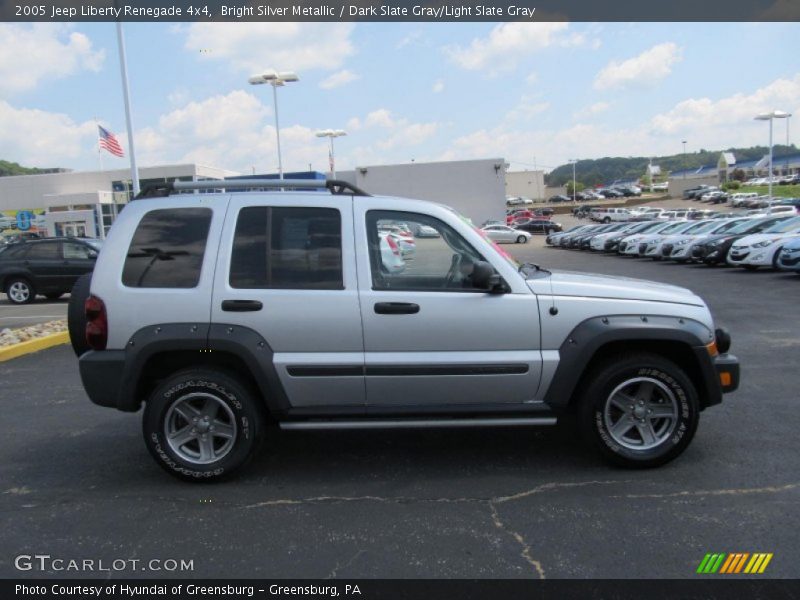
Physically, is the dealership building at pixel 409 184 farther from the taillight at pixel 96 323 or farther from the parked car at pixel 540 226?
the taillight at pixel 96 323

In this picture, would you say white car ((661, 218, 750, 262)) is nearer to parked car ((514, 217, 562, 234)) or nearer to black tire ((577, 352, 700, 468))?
black tire ((577, 352, 700, 468))

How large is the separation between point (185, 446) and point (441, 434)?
2.01 meters

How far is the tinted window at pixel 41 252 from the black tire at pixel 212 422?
555 inches

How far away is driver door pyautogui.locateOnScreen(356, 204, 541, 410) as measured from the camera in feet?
13.6

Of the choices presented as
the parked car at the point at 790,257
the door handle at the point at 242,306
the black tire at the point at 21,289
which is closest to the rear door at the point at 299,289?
the door handle at the point at 242,306

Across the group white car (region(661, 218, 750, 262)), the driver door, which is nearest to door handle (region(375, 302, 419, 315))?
the driver door

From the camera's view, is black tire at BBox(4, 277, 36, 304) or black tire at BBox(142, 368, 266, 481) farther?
black tire at BBox(4, 277, 36, 304)

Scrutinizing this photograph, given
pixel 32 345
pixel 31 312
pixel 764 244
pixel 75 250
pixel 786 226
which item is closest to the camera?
pixel 32 345

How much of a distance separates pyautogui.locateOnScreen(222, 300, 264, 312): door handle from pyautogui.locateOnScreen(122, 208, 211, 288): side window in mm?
281

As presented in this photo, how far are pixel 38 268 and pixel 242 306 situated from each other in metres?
14.6

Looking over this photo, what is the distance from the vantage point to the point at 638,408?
4305mm

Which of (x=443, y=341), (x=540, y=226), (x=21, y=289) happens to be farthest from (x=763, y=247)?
(x=540, y=226)

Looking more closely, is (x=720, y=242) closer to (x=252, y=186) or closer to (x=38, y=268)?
(x=252, y=186)

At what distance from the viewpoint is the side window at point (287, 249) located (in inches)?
166
